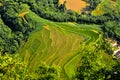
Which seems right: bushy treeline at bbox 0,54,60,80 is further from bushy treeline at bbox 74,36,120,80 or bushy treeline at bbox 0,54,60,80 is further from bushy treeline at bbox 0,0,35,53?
bushy treeline at bbox 0,0,35,53

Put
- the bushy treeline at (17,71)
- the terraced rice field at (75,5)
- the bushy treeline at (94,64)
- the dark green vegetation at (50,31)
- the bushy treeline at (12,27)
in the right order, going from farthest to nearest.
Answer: the terraced rice field at (75,5) → the bushy treeline at (12,27) → the dark green vegetation at (50,31) → the bushy treeline at (17,71) → the bushy treeline at (94,64)

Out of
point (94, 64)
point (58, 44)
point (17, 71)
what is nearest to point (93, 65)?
point (94, 64)

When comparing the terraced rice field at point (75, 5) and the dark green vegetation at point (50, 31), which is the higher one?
the terraced rice field at point (75, 5)

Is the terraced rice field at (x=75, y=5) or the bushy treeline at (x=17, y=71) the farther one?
the terraced rice field at (x=75, y=5)

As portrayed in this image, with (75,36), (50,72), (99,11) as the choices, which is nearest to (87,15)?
(99,11)

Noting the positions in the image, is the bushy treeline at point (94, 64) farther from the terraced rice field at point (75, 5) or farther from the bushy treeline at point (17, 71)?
the terraced rice field at point (75, 5)

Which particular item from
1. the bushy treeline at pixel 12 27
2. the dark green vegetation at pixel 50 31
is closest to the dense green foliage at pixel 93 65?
the dark green vegetation at pixel 50 31

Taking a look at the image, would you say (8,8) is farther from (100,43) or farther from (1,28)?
(100,43)

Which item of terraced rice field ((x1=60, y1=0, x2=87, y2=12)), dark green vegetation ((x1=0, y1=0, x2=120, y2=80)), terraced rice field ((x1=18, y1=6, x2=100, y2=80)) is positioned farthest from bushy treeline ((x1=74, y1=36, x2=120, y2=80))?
terraced rice field ((x1=60, y1=0, x2=87, y2=12))
